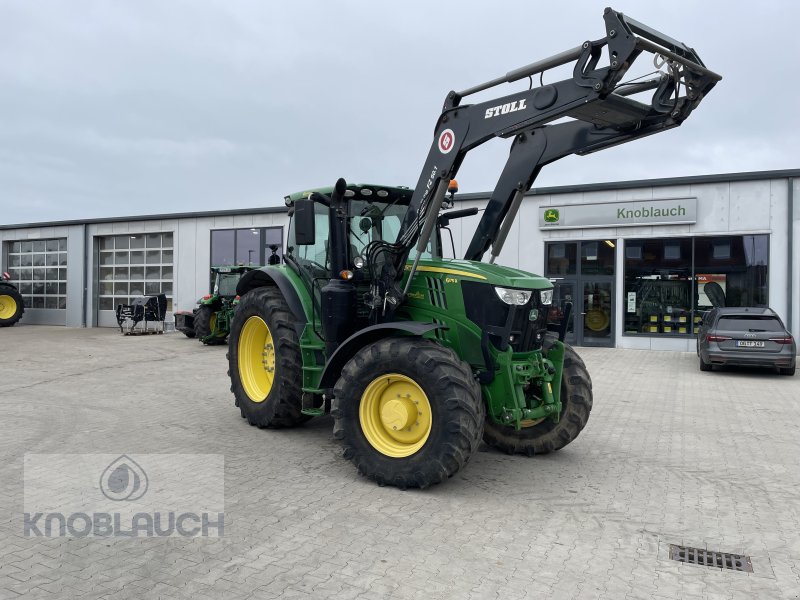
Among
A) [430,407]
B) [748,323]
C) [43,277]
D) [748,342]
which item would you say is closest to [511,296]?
[430,407]

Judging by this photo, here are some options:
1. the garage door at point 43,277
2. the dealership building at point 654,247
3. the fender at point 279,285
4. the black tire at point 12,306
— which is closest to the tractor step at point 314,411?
the fender at point 279,285

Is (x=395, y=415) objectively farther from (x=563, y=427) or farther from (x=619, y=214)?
(x=619, y=214)

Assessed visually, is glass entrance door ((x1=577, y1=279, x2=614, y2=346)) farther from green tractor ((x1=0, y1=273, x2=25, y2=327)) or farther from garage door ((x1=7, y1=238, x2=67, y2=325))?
green tractor ((x1=0, y1=273, x2=25, y2=327))

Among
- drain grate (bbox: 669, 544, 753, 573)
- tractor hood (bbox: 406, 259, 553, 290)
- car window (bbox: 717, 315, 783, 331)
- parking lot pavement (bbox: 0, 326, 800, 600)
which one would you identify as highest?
tractor hood (bbox: 406, 259, 553, 290)

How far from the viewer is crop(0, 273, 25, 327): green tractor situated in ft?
81.7

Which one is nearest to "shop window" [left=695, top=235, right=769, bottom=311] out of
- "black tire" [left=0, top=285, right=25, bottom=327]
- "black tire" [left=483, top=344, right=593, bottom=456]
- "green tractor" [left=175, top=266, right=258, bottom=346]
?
"green tractor" [left=175, top=266, right=258, bottom=346]

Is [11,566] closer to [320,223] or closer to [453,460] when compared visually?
[453,460]

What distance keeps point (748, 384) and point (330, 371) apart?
9.12 m

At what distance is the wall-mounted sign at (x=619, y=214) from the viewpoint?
673 inches

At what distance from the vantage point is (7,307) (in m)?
25.1

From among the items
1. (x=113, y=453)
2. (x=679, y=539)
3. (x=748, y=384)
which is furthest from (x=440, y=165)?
(x=748, y=384)

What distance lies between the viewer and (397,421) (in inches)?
199

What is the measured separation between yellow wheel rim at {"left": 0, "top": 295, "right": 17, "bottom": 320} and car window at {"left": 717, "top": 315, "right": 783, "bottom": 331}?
82.2ft

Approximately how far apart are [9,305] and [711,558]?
90.4 feet
